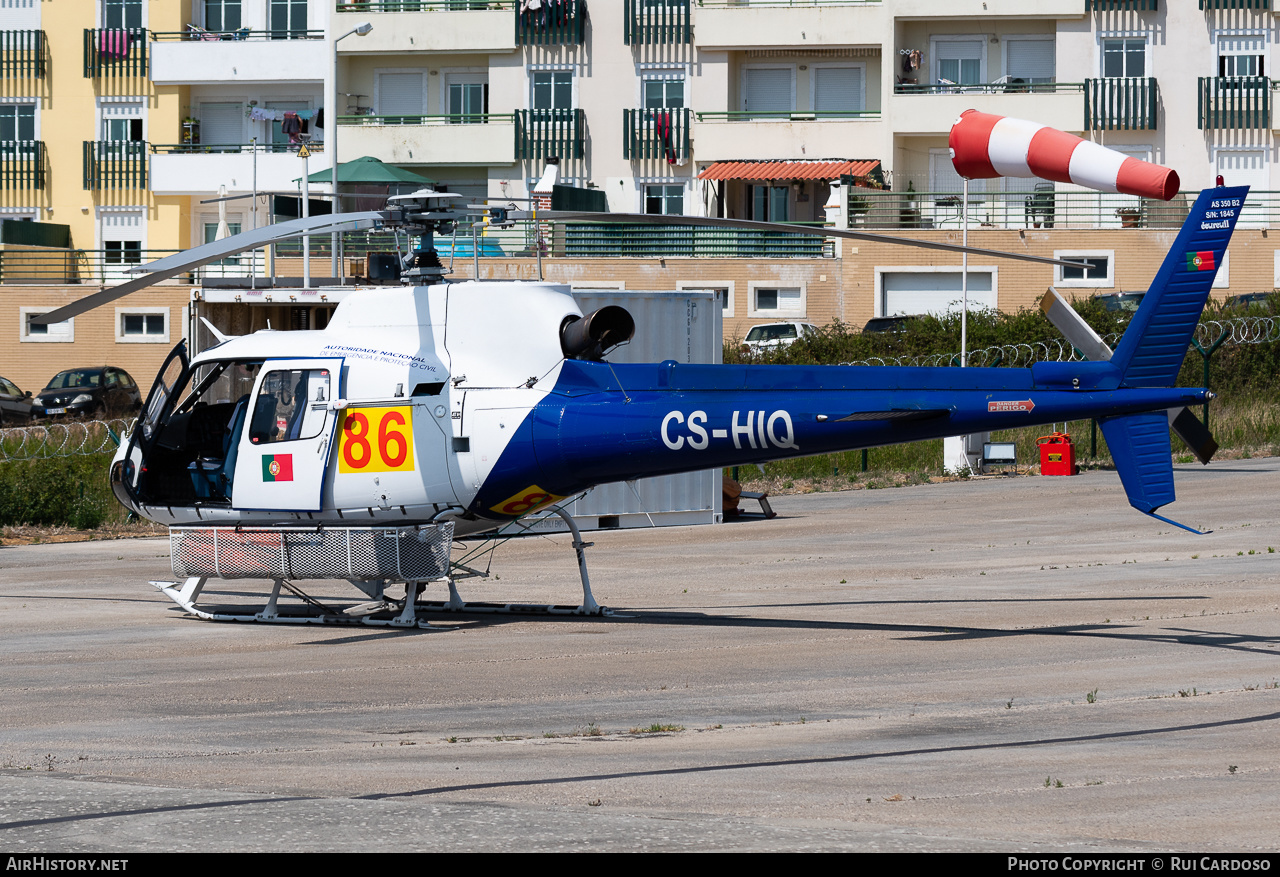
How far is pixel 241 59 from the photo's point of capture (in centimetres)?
5881

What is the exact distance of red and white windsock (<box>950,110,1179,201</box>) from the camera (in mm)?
12625

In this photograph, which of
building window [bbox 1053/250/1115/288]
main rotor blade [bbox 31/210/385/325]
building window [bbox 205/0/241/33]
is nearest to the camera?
main rotor blade [bbox 31/210/385/325]

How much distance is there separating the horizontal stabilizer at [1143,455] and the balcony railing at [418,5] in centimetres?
4773

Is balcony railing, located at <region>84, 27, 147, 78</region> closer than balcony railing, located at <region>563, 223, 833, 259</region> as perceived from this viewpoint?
No

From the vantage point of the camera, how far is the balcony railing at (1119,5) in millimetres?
53656

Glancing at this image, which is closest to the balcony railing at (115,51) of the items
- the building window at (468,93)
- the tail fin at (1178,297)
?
the building window at (468,93)

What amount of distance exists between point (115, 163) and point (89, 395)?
1666 cm

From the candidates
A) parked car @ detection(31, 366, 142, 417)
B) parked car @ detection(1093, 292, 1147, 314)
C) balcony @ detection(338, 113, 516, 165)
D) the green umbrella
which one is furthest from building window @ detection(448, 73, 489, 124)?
parked car @ detection(1093, 292, 1147, 314)

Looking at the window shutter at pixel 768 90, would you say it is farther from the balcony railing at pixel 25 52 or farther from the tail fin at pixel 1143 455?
the tail fin at pixel 1143 455

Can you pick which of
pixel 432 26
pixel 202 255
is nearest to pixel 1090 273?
pixel 432 26

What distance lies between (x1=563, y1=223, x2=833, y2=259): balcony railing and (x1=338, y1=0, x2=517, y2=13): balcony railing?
10.4 meters

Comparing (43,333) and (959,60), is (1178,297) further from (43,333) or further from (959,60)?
(43,333)

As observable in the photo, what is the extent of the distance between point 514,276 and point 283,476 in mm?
35961

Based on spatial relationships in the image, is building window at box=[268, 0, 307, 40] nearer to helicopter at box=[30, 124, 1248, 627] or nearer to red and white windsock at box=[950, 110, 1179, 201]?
helicopter at box=[30, 124, 1248, 627]
